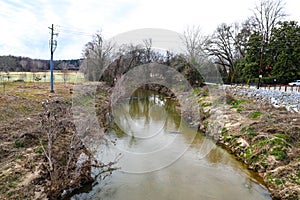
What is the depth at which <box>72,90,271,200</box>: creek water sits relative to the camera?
19.3ft

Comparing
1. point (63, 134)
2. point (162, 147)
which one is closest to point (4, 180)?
point (63, 134)

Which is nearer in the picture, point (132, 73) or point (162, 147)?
point (162, 147)

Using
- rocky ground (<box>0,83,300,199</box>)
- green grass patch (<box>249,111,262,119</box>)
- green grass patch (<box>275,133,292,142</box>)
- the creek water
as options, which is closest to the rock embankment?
rocky ground (<box>0,83,300,199</box>)

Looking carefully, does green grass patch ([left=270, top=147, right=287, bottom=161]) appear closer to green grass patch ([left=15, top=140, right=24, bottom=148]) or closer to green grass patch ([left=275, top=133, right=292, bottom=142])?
green grass patch ([left=275, top=133, right=292, bottom=142])

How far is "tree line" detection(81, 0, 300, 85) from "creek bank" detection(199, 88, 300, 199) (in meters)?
8.23

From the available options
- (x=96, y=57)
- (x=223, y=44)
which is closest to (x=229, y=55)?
(x=223, y=44)

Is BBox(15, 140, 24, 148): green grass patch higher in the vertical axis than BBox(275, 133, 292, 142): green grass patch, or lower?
lower

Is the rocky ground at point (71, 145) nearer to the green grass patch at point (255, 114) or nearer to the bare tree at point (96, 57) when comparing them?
the green grass patch at point (255, 114)

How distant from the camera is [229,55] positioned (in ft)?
90.7

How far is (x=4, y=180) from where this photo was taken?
16.0ft

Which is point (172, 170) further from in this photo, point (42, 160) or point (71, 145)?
point (42, 160)

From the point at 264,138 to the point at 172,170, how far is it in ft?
12.4

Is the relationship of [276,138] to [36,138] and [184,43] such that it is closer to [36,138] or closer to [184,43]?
[36,138]

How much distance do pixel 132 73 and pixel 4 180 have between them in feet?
59.1
